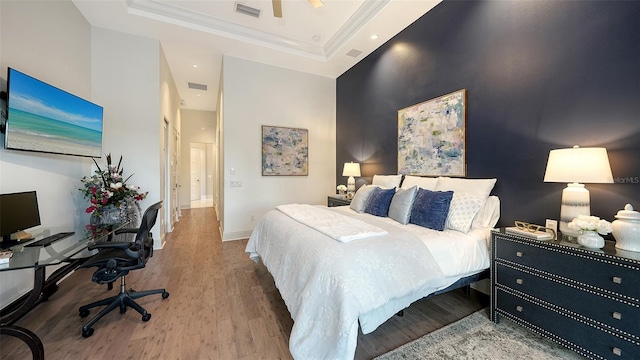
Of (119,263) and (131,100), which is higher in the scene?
(131,100)

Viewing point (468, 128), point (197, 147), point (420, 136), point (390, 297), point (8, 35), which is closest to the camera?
point (390, 297)

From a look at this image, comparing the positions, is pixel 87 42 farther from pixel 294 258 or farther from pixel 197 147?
pixel 197 147

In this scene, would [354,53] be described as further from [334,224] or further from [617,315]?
[617,315]

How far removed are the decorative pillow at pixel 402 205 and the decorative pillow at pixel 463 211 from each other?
1.19 ft

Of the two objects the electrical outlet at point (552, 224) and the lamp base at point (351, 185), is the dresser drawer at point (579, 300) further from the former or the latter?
the lamp base at point (351, 185)

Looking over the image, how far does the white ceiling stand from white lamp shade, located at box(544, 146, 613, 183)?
7.61ft

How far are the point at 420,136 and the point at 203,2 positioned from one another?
3.25 meters

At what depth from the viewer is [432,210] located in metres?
2.23

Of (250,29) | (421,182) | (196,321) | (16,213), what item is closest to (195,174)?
(250,29)

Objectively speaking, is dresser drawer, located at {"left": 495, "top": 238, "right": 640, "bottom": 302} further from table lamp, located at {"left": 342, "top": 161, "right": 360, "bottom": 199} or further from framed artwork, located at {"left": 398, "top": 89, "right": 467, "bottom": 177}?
table lamp, located at {"left": 342, "top": 161, "right": 360, "bottom": 199}

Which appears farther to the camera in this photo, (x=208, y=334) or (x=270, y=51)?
(x=270, y=51)

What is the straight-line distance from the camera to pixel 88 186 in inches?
112

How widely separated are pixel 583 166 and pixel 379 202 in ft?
5.48

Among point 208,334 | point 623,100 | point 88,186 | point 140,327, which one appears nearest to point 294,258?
point 208,334
